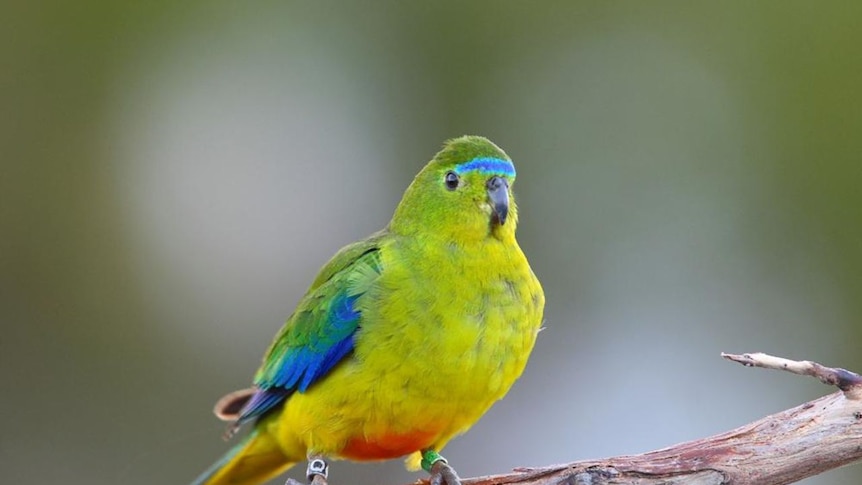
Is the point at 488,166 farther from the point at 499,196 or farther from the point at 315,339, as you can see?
the point at 315,339

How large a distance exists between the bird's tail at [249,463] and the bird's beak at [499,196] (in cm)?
150

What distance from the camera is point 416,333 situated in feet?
12.8

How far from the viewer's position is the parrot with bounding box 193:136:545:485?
390cm

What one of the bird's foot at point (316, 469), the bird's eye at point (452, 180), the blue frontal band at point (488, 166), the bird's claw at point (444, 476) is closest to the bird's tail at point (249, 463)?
the bird's foot at point (316, 469)

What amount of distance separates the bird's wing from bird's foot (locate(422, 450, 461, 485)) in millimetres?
604

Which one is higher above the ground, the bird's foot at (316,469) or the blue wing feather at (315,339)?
the blue wing feather at (315,339)

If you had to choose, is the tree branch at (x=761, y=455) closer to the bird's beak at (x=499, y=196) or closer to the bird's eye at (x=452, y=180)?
the bird's beak at (x=499, y=196)

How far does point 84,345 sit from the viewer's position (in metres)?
7.34

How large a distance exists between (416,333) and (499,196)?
724 mm

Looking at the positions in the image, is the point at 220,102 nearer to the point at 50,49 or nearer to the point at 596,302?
the point at 50,49

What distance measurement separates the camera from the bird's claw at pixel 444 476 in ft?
13.2

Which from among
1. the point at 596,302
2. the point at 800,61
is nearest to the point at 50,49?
the point at 596,302

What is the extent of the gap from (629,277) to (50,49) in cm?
475

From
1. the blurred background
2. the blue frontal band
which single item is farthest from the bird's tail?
the blurred background
